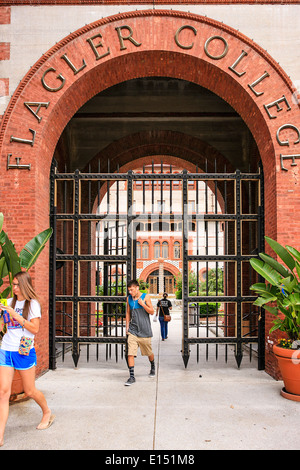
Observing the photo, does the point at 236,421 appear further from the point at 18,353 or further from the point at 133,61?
the point at 133,61

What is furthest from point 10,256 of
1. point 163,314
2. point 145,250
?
point 145,250

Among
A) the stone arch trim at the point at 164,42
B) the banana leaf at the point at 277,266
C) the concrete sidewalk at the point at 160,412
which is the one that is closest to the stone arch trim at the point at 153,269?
the concrete sidewalk at the point at 160,412

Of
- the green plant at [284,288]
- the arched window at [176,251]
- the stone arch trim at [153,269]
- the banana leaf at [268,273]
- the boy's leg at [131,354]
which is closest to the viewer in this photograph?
the green plant at [284,288]

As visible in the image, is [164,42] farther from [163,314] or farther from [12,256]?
[163,314]

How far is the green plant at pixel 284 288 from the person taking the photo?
19.0 ft

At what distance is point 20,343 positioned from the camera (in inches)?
162

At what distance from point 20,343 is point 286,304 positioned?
3.68m

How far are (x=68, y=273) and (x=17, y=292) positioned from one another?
282 inches

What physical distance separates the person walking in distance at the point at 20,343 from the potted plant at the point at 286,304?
3.42m

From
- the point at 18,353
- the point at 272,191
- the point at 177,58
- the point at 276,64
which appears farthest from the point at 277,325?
the point at 177,58

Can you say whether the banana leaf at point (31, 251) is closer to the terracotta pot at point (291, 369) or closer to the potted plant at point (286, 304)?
the potted plant at point (286, 304)

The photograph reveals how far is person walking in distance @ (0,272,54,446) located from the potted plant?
3424 millimetres

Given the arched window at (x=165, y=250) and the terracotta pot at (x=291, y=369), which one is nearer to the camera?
the terracotta pot at (x=291, y=369)
